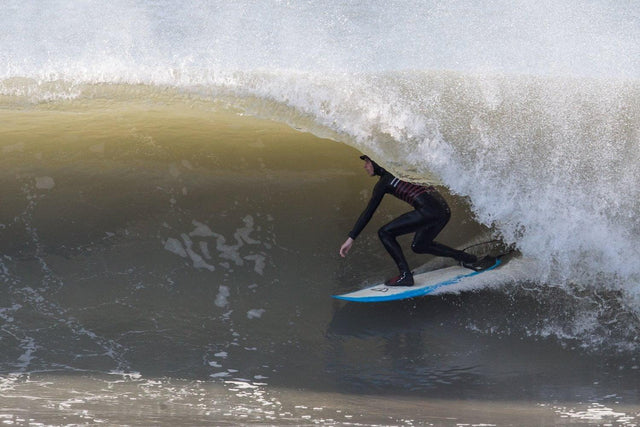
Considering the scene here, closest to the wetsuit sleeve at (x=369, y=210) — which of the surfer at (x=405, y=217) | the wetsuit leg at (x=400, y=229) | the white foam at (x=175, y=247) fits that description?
the surfer at (x=405, y=217)

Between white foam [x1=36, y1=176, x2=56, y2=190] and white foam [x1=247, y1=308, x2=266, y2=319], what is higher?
white foam [x1=36, y1=176, x2=56, y2=190]

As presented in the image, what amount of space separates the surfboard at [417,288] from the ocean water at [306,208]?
0.11 meters

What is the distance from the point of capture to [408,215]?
557 centimetres

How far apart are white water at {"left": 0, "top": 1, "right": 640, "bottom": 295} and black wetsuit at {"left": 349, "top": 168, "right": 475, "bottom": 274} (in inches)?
5.4

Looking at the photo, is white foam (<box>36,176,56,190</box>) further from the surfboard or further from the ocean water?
the surfboard

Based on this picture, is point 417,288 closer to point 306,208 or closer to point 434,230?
point 434,230

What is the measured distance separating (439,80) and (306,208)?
1.55 metres

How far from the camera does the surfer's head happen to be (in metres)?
5.53

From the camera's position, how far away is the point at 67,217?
21.3 ft

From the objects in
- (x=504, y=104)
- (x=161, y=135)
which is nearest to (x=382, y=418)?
(x=504, y=104)

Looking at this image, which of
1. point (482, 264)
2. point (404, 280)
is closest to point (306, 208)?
point (404, 280)

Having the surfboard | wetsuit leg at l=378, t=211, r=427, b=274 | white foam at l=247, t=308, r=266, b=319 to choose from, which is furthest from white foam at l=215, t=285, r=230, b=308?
wetsuit leg at l=378, t=211, r=427, b=274

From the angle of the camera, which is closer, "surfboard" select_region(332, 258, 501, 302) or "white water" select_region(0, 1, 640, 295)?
"surfboard" select_region(332, 258, 501, 302)

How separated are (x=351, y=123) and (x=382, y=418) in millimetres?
2423
